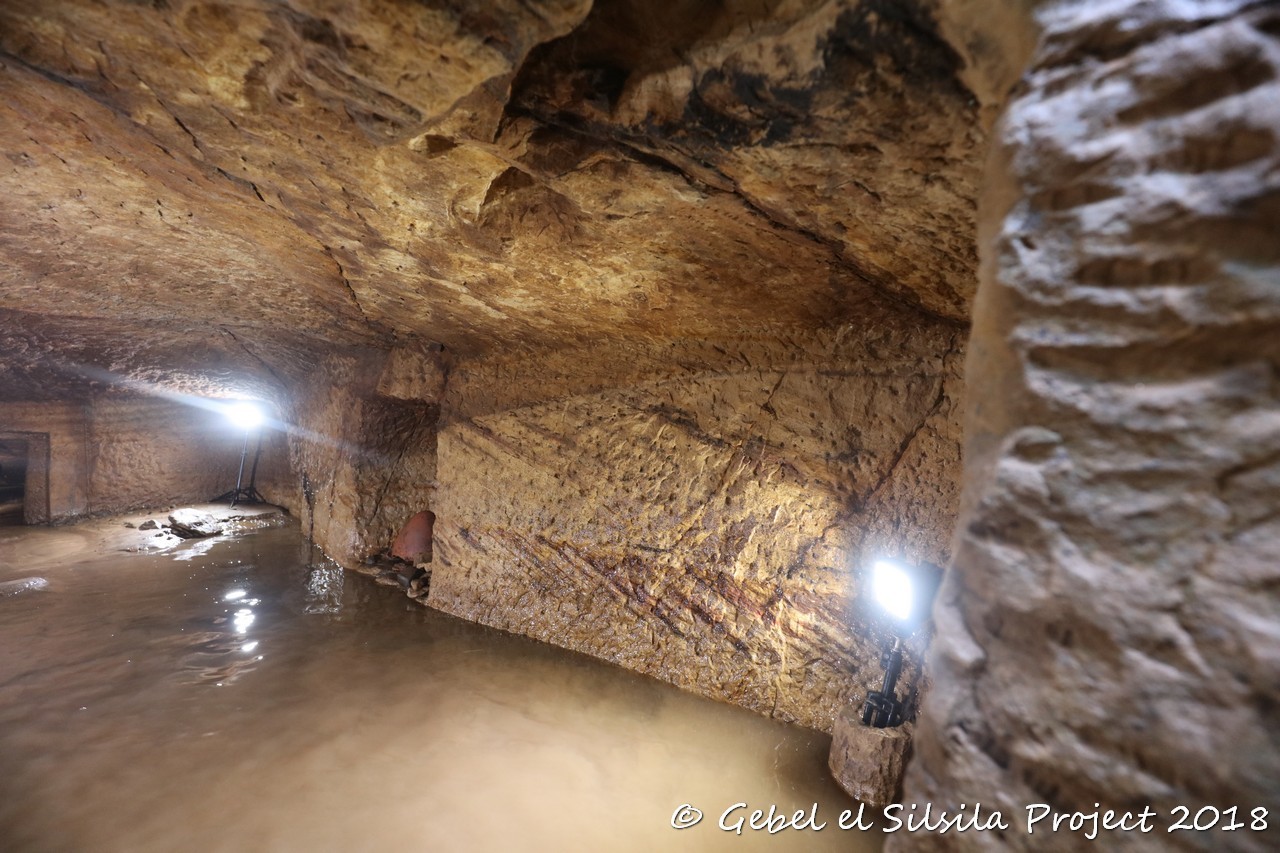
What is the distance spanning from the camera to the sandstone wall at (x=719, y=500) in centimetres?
297

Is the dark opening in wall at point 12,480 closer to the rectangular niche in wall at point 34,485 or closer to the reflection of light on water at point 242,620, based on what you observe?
the rectangular niche in wall at point 34,485

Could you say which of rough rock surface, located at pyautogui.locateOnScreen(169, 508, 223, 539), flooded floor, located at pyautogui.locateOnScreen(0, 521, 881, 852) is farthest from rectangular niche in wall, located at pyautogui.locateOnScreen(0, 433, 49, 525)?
flooded floor, located at pyautogui.locateOnScreen(0, 521, 881, 852)

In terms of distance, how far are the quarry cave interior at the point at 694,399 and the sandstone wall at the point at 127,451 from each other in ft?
6.00

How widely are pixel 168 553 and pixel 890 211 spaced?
7428 mm

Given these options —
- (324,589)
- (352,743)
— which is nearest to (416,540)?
(324,589)

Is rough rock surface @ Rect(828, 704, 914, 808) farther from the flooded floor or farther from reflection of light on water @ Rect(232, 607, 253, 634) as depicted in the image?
reflection of light on water @ Rect(232, 607, 253, 634)

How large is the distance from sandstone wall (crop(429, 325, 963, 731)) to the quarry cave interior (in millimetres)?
25

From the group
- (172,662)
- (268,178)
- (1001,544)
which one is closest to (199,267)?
(268,178)

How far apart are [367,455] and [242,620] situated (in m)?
1.99

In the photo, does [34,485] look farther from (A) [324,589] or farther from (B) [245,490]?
(A) [324,589]

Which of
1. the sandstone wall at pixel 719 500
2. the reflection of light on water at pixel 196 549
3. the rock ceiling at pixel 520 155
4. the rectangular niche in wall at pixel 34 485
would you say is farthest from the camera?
the rectangular niche in wall at pixel 34 485

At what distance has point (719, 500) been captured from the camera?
3607 mm

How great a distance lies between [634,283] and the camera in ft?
9.92

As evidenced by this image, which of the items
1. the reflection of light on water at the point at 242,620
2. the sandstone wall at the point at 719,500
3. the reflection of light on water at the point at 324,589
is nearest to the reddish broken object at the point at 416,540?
the reflection of light on water at the point at 324,589
